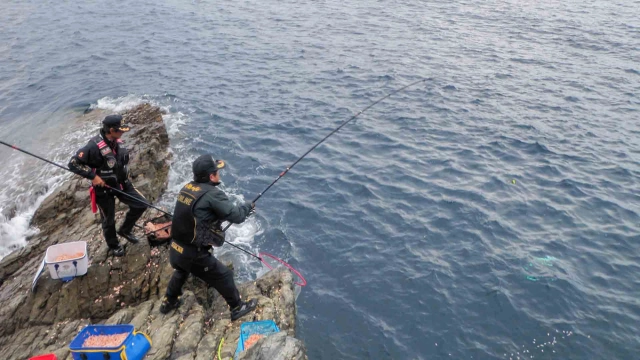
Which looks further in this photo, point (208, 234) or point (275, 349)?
point (208, 234)

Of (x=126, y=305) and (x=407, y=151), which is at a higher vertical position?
(x=126, y=305)

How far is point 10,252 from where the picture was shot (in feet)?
35.7

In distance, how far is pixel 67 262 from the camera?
8.11 m

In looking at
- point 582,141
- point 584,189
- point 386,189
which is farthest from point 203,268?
point 582,141

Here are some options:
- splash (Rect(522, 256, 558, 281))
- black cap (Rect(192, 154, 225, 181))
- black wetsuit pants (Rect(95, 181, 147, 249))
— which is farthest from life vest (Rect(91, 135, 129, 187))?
splash (Rect(522, 256, 558, 281))

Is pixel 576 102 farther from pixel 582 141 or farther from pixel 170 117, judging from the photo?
pixel 170 117

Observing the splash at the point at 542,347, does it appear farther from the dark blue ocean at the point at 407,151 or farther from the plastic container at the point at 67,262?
the plastic container at the point at 67,262

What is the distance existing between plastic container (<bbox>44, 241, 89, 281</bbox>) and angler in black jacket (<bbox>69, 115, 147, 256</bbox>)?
0.53m

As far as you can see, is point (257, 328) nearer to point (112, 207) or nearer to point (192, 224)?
point (192, 224)

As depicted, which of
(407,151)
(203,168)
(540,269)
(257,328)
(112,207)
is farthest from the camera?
(407,151)

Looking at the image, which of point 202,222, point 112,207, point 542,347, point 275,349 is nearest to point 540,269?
point 542,347

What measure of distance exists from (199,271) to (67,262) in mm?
2643

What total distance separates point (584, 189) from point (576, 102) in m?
6.47

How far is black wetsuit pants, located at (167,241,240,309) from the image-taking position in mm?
7129
